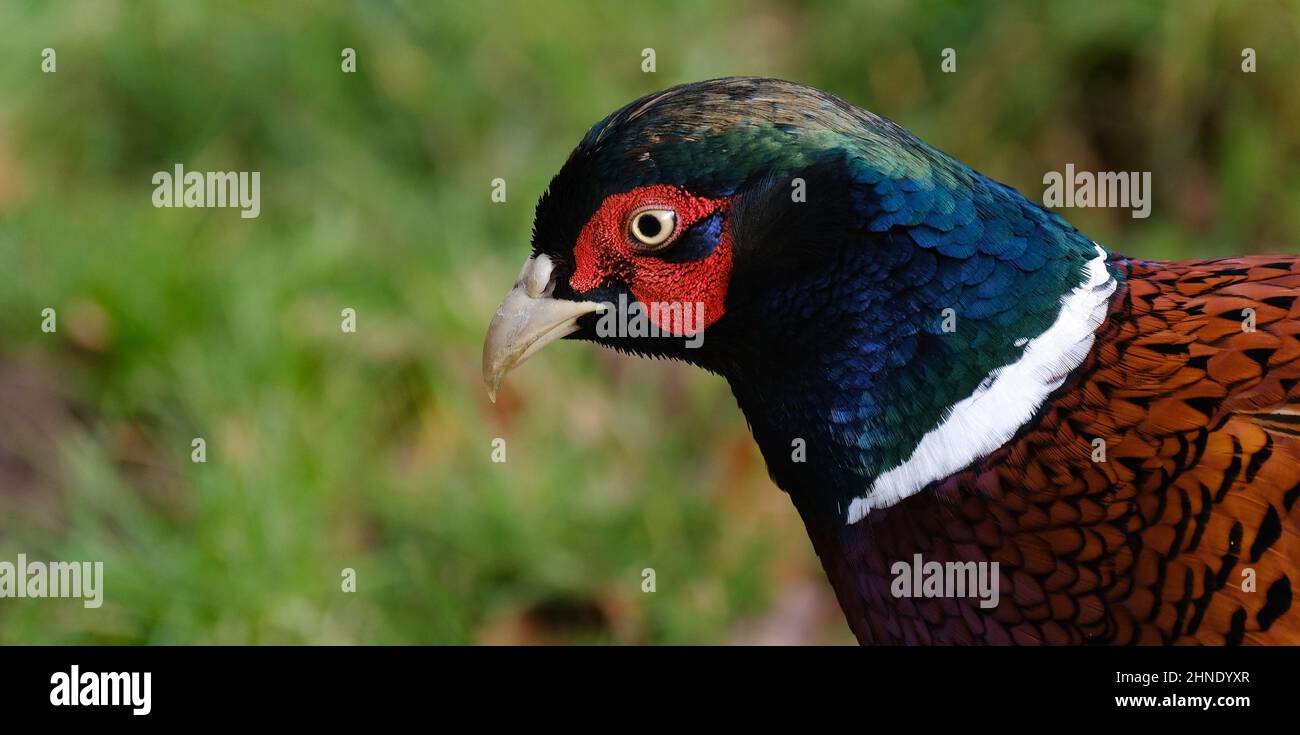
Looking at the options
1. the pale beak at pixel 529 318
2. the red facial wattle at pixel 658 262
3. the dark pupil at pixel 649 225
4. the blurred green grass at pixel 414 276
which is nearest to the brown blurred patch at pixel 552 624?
the blurred green grass at pixel 414 276

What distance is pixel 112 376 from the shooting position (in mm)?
4145

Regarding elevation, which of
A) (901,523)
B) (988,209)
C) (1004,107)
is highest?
(1004,107)

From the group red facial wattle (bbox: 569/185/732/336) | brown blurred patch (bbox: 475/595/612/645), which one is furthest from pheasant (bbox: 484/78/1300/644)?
brown blurred patch (bbox: 475/595/612/645)

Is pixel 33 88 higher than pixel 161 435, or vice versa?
pixel 33 88

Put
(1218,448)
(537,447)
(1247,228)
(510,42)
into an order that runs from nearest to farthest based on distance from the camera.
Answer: (1218,448)
(537,447)
(1247,228)
(510,42)

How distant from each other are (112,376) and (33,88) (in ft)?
4.62

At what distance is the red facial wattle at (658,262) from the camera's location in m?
2.16

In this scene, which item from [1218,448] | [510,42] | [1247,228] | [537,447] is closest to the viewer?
[1218,448]

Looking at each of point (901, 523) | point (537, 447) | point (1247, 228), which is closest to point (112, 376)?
point (537, 447)

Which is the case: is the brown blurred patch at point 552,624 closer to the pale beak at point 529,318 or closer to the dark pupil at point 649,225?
the pale beak at point 529,318

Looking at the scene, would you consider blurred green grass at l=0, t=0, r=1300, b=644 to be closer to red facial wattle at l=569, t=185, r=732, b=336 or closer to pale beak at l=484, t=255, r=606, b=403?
pale beak at l=484, t=255, r=606, b=403

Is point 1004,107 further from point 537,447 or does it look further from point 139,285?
point 139,285

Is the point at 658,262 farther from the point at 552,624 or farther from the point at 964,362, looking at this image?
the point at 552,624

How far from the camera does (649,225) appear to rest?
218cm
